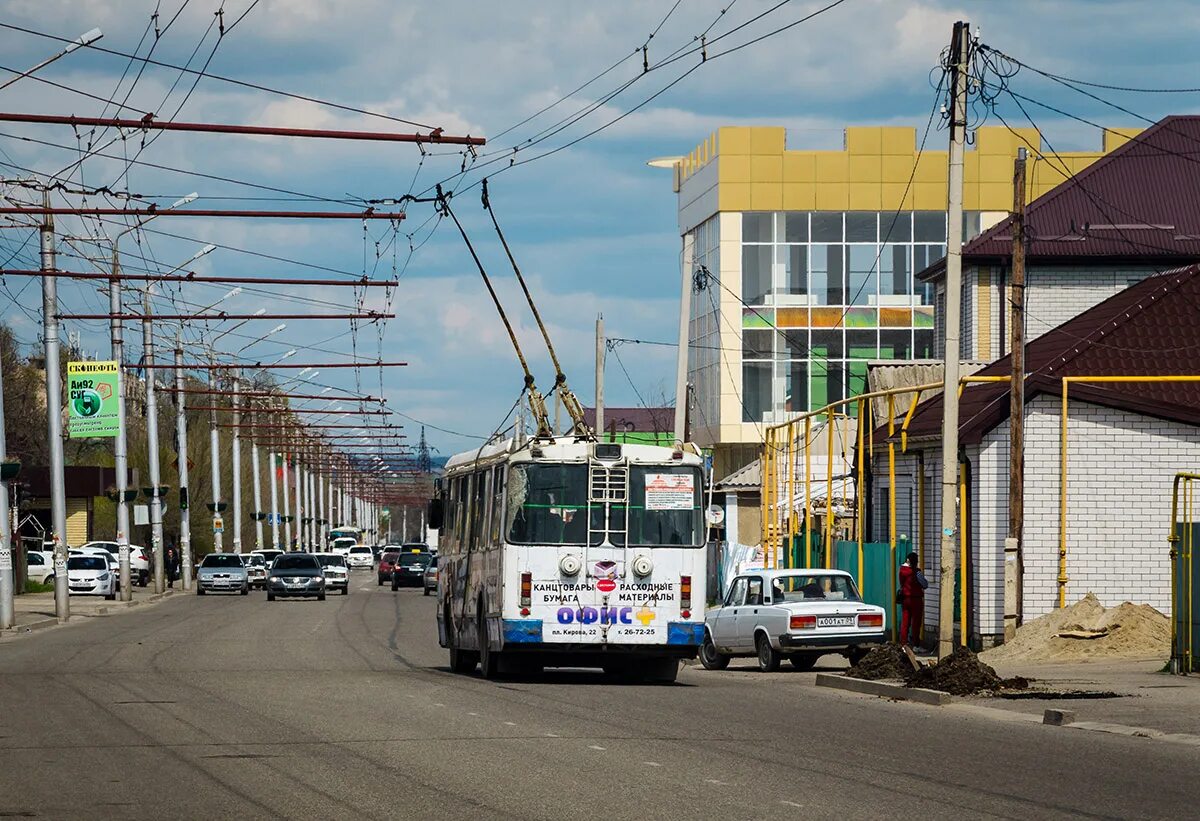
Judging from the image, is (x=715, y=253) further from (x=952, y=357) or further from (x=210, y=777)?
(x=210, y=777)

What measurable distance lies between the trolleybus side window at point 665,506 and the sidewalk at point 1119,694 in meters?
4.33

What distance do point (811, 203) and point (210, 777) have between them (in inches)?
2455

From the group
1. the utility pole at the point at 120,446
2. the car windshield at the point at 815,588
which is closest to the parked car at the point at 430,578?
the utility pole at the point at 120,446

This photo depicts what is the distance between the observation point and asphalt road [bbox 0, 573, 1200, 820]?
11.5m

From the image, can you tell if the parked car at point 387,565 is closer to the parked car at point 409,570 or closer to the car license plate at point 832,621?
the parked car at point 409,570

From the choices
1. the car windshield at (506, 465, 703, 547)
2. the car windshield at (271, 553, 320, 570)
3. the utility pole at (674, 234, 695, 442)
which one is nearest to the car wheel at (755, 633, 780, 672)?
the car windshield at (506, 465, 703, 547)

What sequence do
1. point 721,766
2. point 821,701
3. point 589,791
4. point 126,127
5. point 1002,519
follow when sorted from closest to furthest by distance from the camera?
1. point 589,791
2. point 721,766
3. point 821,701
4. point 126,127
5. point 1002,519

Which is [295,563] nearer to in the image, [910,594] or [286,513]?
[910,594]

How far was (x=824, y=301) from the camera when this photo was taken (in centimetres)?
7394

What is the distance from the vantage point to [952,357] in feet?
83.8

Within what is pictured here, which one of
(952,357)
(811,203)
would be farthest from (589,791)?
(811,203)

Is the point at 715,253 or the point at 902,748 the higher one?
the point at 715,253

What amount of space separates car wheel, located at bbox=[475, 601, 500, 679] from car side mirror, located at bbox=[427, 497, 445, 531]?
122 inches

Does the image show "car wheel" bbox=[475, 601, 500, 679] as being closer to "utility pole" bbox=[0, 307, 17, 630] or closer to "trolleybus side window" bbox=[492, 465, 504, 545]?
"trolleybus side window" bbox=[492, 465, 504, 545]
